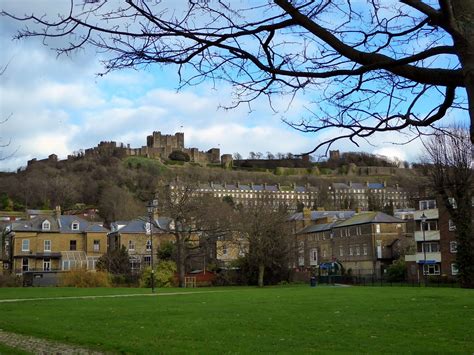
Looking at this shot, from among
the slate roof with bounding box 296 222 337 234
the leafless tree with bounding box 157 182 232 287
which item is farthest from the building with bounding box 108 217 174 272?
the slate roof with bounding box 296 222 337 234

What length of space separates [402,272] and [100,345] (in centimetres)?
5530

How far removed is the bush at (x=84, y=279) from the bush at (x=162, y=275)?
144 inches

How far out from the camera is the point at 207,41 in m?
4.78

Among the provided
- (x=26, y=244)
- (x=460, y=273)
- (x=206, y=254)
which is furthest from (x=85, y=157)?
(x=460, y=273)

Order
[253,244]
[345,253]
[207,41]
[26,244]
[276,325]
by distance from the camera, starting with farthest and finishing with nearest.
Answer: [345,253] → [26,244] → [253,244] → [276,325] → [207,41]

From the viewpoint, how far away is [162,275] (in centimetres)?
5659

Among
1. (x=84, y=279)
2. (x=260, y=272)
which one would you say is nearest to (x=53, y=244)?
(x=84, y=279)

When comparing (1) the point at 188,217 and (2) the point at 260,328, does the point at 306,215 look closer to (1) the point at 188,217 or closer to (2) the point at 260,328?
(1) the point at 188,217

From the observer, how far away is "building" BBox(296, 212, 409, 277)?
73562 millimetres

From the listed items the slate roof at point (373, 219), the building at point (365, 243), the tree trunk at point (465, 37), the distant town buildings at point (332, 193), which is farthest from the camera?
the distant town buildings at point (332, 193)

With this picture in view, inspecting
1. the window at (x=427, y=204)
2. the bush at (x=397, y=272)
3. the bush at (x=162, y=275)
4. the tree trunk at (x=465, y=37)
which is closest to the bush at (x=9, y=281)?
the bush at (x=162, y=275)

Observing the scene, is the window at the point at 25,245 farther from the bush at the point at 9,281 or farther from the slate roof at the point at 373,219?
the slate roof at the point at 373,219

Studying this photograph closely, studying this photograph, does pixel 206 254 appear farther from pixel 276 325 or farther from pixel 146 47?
pixel 146 47

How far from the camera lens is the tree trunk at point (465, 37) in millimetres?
3877
